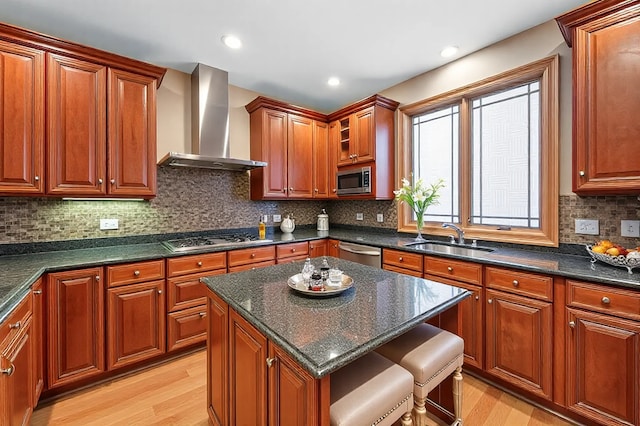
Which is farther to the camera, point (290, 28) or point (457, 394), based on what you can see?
point (290, 28)

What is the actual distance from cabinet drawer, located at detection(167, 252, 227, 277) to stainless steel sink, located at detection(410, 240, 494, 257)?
71.2 inches

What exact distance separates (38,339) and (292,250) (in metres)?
2.04

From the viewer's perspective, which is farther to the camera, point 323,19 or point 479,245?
point 479,245

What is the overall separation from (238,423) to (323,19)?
2.64 meters

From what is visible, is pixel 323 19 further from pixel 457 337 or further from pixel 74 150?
pixel 457 337

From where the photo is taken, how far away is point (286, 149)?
11.5ft

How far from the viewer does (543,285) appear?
1768 mm

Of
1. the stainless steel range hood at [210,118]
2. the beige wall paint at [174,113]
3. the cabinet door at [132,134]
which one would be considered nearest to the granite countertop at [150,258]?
the cabinet door at [132,134]

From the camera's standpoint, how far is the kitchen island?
2.85ft

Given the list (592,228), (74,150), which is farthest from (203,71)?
(592,228)

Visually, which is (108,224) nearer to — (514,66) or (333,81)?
(333,81)

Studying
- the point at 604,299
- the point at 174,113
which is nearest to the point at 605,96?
the point at 604,299

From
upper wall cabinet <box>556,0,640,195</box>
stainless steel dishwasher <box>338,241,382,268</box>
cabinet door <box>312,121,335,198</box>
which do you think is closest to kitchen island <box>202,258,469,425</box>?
stainless steel dishwasher <box>338,241,382,268</box>

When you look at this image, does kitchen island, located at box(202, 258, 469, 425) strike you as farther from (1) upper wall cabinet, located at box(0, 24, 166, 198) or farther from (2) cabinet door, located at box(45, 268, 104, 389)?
(1) upper wall cabinet, located at box(0, 24, 166, 198)
